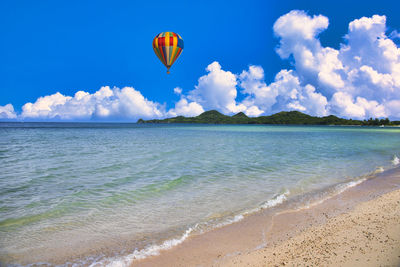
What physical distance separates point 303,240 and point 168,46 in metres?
40.7

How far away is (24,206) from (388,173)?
60.6 ft

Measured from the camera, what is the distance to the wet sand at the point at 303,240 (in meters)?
4.66

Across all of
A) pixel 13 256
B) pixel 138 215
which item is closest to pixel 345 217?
pixel 138 215

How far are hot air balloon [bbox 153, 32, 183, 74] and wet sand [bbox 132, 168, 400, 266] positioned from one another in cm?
3855

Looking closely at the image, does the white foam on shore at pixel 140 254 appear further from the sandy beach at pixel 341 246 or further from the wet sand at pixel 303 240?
the sandy beach at pixel 341 246

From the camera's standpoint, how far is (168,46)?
4125 cm

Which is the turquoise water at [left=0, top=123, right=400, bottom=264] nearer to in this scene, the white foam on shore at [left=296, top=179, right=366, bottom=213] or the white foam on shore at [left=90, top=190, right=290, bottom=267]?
the white foam on shore at [left=90, top=190, right=290, bottom=267]

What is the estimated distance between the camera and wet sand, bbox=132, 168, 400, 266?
4.66 metres

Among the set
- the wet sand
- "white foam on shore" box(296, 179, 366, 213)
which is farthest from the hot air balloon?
the wet sand

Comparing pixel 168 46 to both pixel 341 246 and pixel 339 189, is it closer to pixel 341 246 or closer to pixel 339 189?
pixel 339 189

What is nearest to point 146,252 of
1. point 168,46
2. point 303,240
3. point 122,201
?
point 303,240

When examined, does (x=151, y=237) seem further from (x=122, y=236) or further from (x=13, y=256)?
(x=13, y=256)

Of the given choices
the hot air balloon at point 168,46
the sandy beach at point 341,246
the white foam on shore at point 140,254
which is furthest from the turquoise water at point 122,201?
the hot air balloon at point 168,46

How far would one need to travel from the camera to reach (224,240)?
19.1 feet
